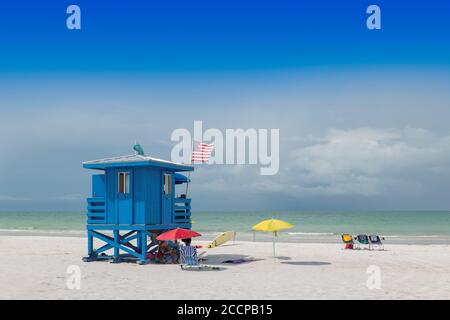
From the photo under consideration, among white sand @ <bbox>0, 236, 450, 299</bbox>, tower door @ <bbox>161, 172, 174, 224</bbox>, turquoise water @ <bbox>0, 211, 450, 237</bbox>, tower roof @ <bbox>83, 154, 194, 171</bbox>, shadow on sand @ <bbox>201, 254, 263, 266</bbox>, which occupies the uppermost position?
tower roof @ <bbox>83, 154, 194, 171</bbox>

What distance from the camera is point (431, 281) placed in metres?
14.0

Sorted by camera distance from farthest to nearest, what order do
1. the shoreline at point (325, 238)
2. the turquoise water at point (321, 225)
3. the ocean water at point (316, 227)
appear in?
the turquoise water at point (321, 225) < the ocean water at point (316, 227) < the shoreline at point (325, 238)

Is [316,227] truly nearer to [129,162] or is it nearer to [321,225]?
[321,225]

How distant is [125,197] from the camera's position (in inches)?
717

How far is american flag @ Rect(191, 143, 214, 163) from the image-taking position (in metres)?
19.9

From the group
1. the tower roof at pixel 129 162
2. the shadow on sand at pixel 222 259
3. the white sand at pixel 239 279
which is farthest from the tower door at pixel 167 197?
the shadow on sand at pixel 222 259

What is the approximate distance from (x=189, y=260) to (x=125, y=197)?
3.65 m

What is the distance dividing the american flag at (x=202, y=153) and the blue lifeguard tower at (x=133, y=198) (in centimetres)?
85

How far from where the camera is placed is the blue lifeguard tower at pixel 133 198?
706 inches

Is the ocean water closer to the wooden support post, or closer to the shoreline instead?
the shoreline

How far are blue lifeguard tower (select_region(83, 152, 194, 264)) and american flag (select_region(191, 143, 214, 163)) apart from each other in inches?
33.5

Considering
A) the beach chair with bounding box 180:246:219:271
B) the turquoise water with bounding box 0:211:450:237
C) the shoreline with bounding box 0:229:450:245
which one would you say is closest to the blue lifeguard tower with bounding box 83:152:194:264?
the beach chair with bounding box 180:246:219:271

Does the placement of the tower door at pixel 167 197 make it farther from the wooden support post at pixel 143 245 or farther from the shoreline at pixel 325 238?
the shoreline at pixel 325 238
